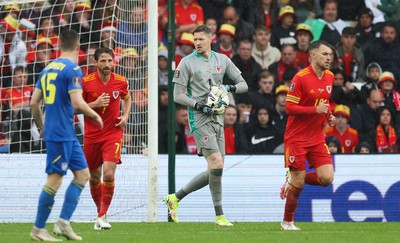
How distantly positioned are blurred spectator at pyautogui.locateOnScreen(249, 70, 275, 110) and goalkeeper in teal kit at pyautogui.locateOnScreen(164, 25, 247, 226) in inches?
163

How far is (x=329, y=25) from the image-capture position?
18625 mm

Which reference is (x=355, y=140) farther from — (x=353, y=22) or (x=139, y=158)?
(x=139, y=158)

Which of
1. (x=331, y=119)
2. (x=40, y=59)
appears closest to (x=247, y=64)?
(x=40, y=59)

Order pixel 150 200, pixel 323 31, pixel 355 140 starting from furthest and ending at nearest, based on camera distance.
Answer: pixel 323 31, pixel 355 140, pixel 150 200

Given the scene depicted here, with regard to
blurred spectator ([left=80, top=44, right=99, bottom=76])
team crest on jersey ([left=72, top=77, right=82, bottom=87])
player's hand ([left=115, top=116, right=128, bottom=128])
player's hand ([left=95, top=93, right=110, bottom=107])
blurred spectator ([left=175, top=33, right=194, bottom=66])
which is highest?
blurred spectator ([left=175, top=33, right=194, bottom=66])

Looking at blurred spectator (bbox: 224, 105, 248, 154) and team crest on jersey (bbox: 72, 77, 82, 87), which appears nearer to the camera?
team crest on jersey (bbox: 72, 77, 82, 87)

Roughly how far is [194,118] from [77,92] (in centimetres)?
333

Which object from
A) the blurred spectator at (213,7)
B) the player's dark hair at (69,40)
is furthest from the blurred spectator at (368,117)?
the player's dark hair at (69,40)

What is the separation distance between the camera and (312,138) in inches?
479

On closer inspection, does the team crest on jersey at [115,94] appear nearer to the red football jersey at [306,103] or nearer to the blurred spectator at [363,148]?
the red football jersey at [306,103]

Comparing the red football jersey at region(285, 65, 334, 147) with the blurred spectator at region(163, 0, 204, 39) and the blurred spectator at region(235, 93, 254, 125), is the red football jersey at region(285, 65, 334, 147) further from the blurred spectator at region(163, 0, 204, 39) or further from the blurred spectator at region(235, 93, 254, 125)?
the blurred spectator at region(163, 0, 204, 39)

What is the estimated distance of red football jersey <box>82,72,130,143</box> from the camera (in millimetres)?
13039

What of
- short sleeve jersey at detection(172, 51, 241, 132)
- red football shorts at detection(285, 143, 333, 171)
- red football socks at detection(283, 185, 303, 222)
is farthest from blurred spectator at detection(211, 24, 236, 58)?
red football socks at detection(283, 185, 303, 222)

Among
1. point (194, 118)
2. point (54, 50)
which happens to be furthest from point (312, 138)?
point (54, 50)
